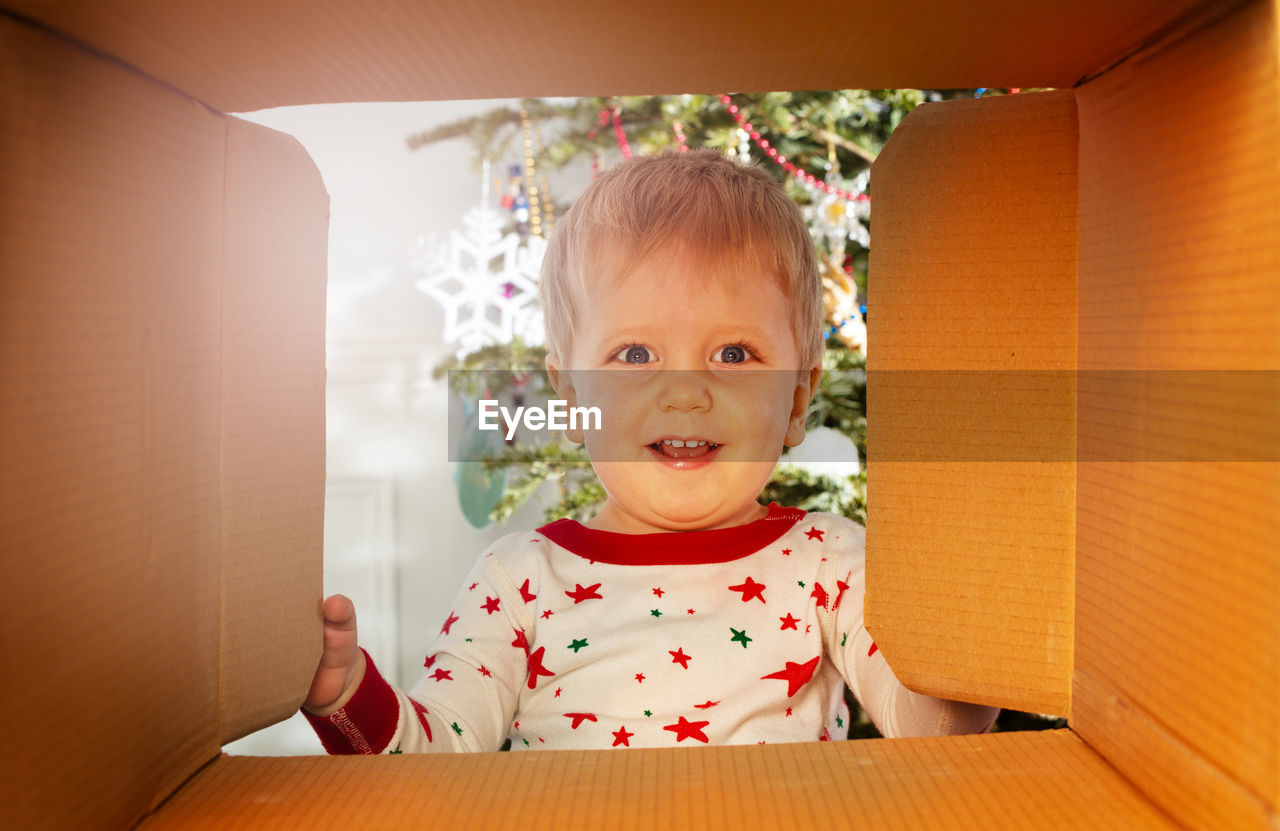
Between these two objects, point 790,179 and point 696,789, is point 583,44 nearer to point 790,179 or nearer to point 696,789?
point 696,789

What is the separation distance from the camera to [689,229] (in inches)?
29.8

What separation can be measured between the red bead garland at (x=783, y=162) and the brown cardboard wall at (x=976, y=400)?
3.10 ft

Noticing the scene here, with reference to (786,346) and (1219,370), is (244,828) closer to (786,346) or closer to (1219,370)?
(1219,370)

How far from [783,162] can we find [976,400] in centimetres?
108

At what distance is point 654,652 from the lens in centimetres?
74

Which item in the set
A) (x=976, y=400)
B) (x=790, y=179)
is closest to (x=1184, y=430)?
(x=976, y=400)

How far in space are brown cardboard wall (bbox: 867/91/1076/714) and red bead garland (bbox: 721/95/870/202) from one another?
945mm

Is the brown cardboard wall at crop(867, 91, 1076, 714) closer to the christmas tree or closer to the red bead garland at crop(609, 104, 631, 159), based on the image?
the christmas tree

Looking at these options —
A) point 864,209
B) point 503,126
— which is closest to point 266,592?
point 864,209

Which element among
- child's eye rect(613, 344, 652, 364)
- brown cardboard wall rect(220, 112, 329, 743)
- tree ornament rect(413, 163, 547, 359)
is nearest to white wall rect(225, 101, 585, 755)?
tree ornament rect(413, 163, 547, 359)

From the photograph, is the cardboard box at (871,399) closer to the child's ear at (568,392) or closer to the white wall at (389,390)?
the child's ear at (568,392)

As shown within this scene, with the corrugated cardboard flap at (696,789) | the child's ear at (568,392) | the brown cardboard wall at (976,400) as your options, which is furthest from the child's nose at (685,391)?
the corrugated cardboard flap at (696,789)

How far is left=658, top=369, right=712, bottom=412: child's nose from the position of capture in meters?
0.73

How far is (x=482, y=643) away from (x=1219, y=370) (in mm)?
557
